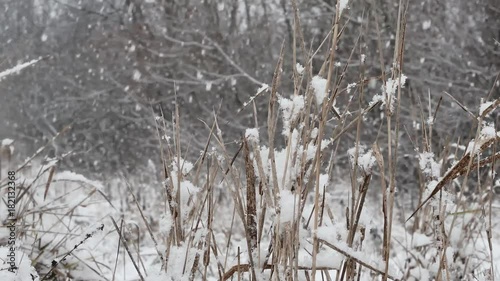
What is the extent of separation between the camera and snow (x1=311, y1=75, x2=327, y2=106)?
0.99m

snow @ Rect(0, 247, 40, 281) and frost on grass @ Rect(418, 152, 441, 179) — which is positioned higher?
frost on grass @ Rect(418, 152, 441, 179)

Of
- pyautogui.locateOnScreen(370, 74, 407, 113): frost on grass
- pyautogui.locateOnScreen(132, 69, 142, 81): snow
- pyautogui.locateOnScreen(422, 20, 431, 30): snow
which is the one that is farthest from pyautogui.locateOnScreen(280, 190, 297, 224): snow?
pyautogui.locateOnScreen(132, 69, 142, 81): snow

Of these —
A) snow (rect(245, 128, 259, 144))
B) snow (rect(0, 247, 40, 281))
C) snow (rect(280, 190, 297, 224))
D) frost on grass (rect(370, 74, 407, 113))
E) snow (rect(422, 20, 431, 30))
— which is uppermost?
snow (rect(422, 20, 431, 30))

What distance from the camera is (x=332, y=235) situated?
3.35 ft

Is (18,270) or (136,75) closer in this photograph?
(18,270)

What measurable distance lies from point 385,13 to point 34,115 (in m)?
11.1

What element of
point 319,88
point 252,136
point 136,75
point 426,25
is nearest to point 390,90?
point 319,88

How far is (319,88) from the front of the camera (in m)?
1.00

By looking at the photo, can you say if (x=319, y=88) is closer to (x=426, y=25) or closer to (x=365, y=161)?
(x=365, y=161)

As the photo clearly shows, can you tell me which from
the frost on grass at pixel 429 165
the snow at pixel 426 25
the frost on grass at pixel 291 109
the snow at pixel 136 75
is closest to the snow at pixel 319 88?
the frost on grass at pixel 291 109

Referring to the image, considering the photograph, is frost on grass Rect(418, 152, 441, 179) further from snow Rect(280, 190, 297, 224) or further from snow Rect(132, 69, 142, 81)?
snow Rect(132, 69, 142, 81)

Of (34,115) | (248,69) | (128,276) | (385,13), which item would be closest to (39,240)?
(128,276)

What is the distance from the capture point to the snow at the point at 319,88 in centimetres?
99

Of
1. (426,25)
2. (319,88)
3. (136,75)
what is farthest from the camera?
(136,75)
